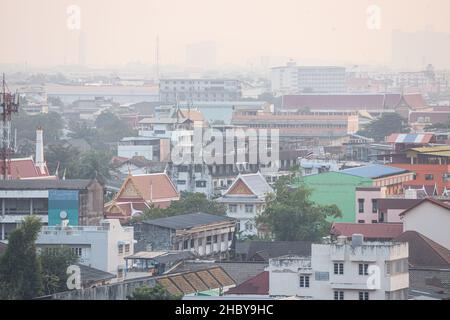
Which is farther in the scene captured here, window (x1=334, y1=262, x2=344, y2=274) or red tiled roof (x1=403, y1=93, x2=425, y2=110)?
red tiled roof (x1=403, y1=93, x2=425, y2=110)

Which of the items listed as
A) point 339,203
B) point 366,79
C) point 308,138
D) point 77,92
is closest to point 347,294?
point 339,203

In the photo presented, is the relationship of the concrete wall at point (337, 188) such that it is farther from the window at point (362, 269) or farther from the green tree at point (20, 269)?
the window at point (362, 269)

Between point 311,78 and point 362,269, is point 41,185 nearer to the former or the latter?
point 362,269

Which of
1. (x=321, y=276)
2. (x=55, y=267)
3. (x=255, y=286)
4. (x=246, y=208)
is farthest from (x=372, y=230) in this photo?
(x=246, y=208)

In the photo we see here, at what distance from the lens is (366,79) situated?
71562 mm

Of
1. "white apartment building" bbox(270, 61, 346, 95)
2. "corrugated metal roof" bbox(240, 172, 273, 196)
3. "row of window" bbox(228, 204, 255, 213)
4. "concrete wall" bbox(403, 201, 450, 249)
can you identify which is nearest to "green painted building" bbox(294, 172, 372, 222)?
"corrugated metal roof" bbox(240, 172, 273, 196)

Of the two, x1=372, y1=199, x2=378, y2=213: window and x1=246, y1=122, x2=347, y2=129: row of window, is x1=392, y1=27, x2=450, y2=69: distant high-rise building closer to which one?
x1=246, y1=122, x2=347, y2=129: row of window

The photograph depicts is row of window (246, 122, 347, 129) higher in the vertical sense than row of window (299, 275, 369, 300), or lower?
lower

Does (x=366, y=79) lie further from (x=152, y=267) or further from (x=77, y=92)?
(x=152, y=267)

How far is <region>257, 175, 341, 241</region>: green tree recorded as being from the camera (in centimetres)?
1384

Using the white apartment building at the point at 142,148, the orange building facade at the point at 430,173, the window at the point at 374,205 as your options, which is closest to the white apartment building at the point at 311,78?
the white apartment building at the point at 142,148

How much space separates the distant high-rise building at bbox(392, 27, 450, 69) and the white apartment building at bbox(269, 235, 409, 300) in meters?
68.0

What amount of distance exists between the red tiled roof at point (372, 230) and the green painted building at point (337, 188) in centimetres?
273
